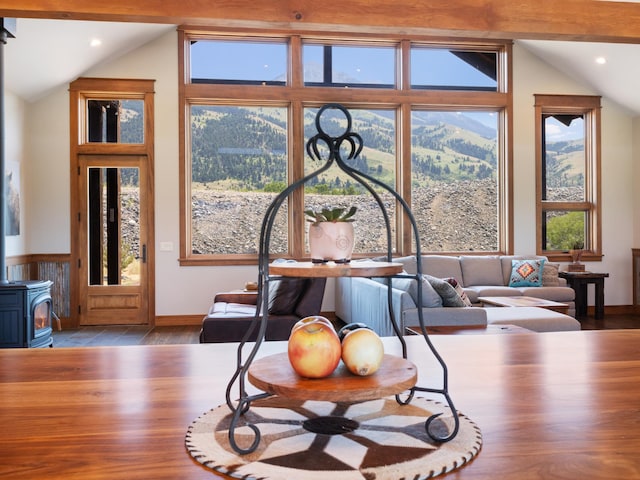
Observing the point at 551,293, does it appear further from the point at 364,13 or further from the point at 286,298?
the point at 364,13

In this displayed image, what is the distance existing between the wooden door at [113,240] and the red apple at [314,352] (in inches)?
262

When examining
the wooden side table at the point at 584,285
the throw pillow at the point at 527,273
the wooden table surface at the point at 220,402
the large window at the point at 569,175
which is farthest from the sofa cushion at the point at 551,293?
the wooden table surface at the point at 220,402

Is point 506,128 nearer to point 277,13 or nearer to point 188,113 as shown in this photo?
point 188,113

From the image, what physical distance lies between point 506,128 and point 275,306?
5.31 metres

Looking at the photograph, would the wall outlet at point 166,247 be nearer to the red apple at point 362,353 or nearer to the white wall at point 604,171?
the white wall at point 604,171

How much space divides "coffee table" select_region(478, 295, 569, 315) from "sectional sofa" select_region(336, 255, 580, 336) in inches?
11.1

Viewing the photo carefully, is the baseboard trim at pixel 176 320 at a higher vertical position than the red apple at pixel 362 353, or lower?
lower

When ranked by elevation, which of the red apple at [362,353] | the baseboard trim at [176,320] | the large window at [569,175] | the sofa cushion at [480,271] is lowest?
the baseboard trim at [176,320]

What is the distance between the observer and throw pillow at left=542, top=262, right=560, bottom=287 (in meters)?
7.32

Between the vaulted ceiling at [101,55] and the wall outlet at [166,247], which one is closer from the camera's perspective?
the vaulted ceiling at [101,55]

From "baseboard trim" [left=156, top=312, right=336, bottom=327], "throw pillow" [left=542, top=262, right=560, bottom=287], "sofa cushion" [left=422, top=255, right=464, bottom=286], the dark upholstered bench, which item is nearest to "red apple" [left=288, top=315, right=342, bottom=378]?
the dark upholstered bench

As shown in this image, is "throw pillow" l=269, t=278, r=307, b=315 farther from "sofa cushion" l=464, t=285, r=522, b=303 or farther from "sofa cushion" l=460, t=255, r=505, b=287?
"sofa cushion" l=460, t=255, r=505, b=287

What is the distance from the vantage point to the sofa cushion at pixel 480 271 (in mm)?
7367

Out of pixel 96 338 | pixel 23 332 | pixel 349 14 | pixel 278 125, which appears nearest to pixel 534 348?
pixel 349 14
